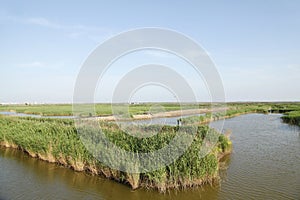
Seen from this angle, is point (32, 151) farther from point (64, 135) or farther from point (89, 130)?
point (89, 130)

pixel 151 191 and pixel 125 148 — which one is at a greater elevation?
pixel 125 148

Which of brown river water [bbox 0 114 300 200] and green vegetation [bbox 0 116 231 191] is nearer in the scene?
brown river water [bbox 0 114 300 200]

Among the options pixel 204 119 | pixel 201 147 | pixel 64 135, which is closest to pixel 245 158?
pixel 201 147

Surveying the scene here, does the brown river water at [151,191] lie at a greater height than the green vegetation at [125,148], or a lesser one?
lesser

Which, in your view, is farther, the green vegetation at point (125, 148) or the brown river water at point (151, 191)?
the green vegetation at point (125, 148)

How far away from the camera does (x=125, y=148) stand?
11320 millimetres

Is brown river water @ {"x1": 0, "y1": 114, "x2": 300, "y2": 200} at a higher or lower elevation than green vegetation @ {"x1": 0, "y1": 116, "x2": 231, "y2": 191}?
lower

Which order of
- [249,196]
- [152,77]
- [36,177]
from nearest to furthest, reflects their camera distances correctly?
[249,196]
[36,177]
[152,77]

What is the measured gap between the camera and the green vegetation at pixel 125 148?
9.76 m

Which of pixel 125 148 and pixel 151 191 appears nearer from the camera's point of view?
pixel 151 191

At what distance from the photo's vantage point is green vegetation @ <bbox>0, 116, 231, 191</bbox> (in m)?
9.76

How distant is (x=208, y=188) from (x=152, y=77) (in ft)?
33.0

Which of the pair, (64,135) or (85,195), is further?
(64,135)

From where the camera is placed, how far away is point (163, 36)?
16078mm
